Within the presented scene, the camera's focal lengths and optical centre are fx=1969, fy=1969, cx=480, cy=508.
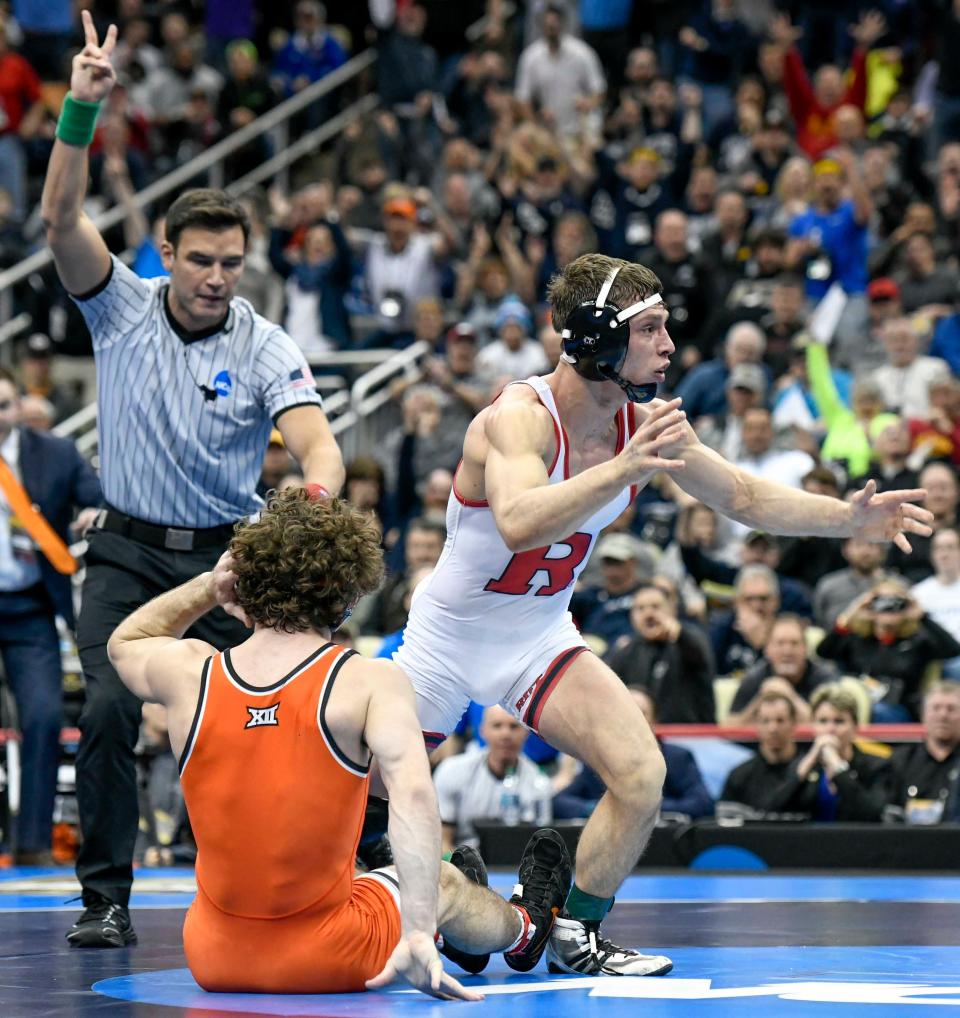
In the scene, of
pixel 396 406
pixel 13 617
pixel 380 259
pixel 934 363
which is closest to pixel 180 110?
pixel 380 259

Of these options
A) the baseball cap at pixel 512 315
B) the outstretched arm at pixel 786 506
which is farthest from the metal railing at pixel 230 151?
the outstretched arm at pixel 786 506

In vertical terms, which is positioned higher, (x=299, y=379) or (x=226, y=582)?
(x=299, y=379)

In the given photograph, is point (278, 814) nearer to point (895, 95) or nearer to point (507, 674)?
point (507, 674)

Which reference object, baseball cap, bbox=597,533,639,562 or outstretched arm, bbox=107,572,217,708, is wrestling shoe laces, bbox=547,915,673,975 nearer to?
outstretched arm, bbox=107,572,217,708

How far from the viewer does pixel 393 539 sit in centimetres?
1234

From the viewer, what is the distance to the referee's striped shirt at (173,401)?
20.0 feet

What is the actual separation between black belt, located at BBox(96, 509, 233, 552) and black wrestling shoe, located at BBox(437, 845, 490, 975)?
5.00 feet

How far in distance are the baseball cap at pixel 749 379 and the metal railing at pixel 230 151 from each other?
15.7 ft

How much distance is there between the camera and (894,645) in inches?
390

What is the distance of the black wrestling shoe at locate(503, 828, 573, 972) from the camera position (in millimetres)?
5105

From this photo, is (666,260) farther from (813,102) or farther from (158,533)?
(158,533)

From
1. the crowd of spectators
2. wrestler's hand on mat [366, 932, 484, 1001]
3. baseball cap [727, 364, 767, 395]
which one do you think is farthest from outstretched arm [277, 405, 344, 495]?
baseball cap [727, 364, 767, 395]

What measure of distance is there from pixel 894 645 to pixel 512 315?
409cm

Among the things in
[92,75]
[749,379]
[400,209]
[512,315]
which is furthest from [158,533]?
[400,209]
